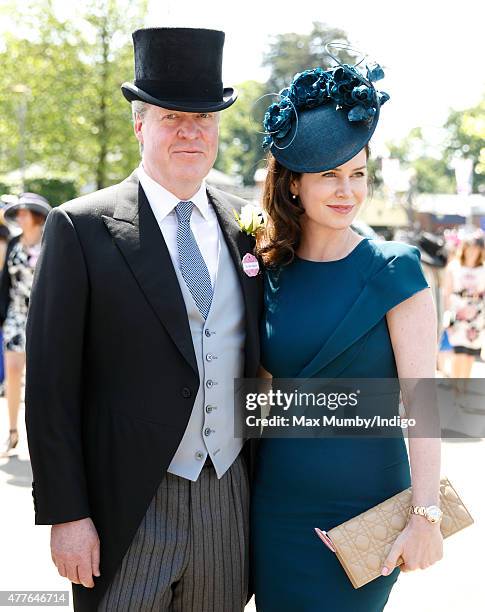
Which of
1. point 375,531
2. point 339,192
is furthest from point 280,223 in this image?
point 375,531

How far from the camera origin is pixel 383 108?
296 cm

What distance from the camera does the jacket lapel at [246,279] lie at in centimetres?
279

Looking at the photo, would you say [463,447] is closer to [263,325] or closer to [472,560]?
[472,560]

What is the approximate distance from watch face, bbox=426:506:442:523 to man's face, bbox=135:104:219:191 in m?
1.22

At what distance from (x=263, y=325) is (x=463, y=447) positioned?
191 inches

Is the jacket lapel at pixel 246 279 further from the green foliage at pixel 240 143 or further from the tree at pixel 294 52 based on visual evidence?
the green foliage at pixel 240 143

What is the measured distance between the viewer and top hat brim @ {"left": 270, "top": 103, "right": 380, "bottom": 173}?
9.09 ft

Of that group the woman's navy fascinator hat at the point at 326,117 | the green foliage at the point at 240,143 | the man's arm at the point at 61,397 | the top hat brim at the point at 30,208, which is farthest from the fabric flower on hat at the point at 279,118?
the green foliage at the point at 240,143

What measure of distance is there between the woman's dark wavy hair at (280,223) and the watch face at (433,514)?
91 cm

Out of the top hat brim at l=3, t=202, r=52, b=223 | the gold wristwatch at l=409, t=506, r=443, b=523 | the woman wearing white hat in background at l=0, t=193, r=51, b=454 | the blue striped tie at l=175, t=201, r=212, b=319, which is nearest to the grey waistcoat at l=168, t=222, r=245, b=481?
the blue striped tie at l=175, t=201, r=212, b=319

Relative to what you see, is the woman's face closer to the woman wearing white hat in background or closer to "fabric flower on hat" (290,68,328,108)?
"fabric flower on hat" (290,68,328,108)

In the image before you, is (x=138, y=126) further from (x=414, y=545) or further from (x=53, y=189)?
(x=53, y=189)

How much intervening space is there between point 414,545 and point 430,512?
0.35 feet

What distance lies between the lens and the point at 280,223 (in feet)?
9.82
